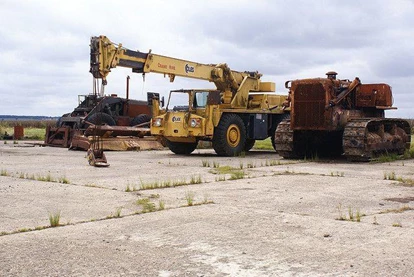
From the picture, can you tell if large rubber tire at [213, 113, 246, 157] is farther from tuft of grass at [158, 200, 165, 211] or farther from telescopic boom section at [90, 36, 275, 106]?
tuft of grass at [158, 200, 165, 211]

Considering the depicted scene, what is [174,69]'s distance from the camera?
18984mm

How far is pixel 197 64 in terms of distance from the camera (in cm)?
1958

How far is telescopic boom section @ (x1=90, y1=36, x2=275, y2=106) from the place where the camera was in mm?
16438

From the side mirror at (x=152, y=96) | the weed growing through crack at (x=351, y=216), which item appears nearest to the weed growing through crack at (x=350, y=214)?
the weed growing through crack at (x=351, y=216)

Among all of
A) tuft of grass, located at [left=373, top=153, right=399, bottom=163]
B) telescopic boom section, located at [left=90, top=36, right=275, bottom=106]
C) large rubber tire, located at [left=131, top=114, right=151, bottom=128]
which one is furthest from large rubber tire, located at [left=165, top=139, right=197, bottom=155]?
large rubber tire, located at [left=131, top=114, right=151, bottom=128]

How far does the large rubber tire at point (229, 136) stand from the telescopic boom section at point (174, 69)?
172 centimetres

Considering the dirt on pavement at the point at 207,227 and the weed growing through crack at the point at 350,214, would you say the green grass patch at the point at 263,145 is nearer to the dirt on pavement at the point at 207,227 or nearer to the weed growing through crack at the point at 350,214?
the dirt on pavement at the point at 207,227

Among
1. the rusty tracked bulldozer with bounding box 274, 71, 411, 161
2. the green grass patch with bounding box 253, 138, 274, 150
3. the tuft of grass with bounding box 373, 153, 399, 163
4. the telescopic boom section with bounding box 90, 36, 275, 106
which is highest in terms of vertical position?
the telescopic boom section with bounding box 90, 36, 275, 106

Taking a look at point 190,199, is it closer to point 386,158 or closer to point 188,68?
point 386,158

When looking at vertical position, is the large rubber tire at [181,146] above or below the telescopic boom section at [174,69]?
below

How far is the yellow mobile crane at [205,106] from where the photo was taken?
653 inches

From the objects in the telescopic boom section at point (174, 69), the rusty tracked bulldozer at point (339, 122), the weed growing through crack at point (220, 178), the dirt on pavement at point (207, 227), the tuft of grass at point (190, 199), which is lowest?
the dirt on pavement at point (207, 227)

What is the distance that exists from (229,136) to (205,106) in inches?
45.1

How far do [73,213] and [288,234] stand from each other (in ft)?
7.93
